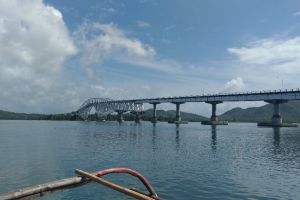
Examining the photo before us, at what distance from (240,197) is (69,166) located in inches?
916

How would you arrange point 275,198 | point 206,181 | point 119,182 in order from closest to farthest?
point 275,198 → point 119,182 → point 206,181

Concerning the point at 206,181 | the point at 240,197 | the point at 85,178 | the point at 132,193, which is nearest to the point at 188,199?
the point at 240,197

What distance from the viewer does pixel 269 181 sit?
37.6 m

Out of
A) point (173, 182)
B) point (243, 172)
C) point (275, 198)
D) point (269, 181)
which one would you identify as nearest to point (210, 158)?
point (243, 172)

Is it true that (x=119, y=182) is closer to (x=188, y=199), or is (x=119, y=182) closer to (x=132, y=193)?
(x=188, y=199)

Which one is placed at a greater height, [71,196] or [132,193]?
[132,193]

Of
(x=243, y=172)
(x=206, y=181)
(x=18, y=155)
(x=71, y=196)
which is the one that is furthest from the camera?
(x=18, y=155)

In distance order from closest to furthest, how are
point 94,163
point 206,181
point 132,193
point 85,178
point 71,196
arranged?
point 132,193, point 85,178, point 71,196, point 206,181, point 94,163

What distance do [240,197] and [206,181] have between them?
6.71m

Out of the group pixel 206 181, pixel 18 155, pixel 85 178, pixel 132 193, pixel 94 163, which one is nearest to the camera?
pixel 132 193

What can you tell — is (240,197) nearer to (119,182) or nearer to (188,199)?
(188,199)

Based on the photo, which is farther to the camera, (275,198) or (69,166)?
(69,166)

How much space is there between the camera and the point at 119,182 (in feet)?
112

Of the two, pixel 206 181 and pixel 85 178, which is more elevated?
pixel 85 178
